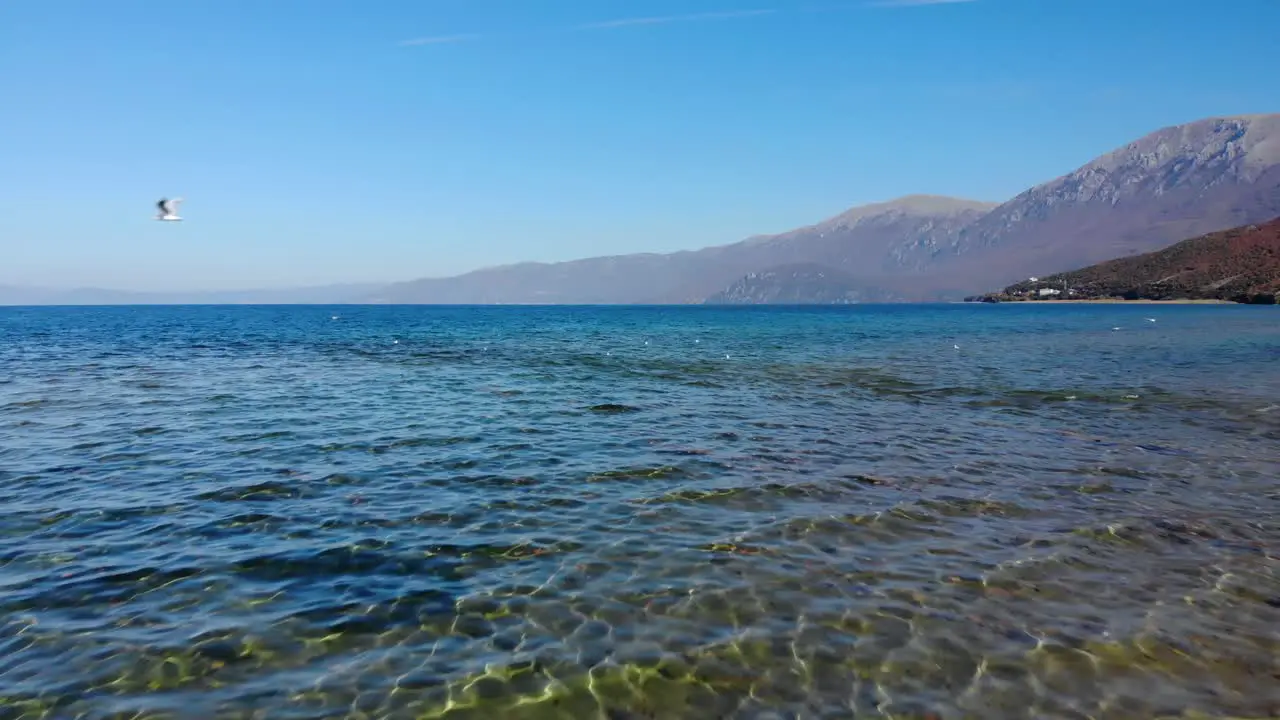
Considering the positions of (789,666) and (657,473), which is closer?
(789,666)

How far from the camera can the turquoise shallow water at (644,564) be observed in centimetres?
795

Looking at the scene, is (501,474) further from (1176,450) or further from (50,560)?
(1176,450)

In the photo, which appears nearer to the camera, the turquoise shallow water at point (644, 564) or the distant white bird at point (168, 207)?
the turquoise shallow water at point (644, 564)

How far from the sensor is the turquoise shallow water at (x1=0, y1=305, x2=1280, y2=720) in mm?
7945

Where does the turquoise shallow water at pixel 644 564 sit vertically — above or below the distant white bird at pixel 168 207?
below

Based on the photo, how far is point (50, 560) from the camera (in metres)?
11.6

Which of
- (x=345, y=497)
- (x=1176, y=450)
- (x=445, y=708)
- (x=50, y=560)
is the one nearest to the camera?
(x=445, y=708)

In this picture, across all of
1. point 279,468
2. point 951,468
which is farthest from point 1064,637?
point 279,468

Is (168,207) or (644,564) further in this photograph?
(168,207)

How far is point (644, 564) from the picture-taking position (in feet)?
37.3

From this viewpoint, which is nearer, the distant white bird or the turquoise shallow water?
the turquoise shallow water

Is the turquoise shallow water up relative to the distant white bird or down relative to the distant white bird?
down

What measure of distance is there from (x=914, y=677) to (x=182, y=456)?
62.7 ft

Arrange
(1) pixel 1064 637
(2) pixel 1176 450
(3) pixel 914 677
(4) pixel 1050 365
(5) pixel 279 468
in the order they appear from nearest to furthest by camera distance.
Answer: (3) pixel 914 677, (1) pixel 1064 637, (5) pixel 279 468, (2) pixel 1176 450, (4) pixel 1050 365
